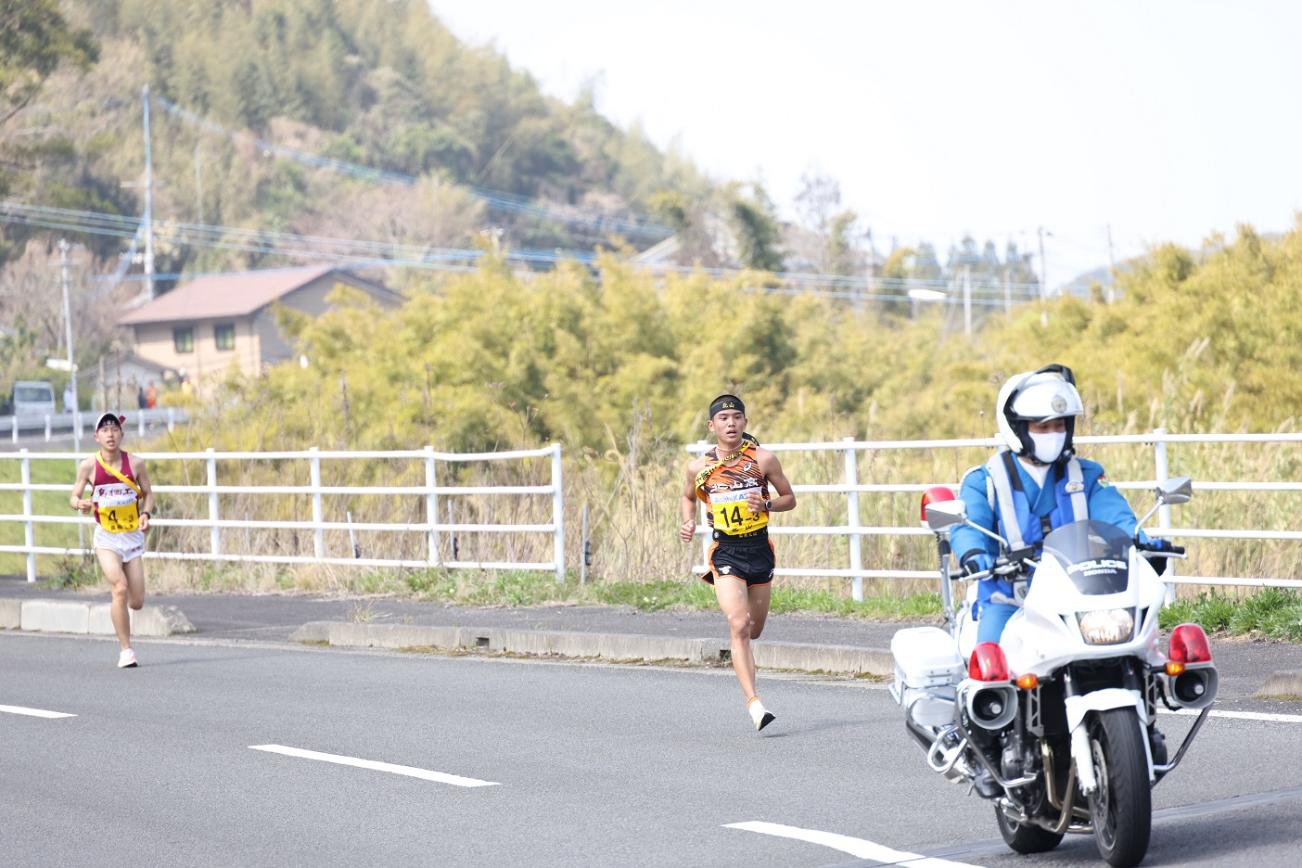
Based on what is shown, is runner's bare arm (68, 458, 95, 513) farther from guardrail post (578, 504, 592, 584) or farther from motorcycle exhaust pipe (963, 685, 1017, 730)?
motorcycle exhaust pipe (963, 685, 1017, 730)

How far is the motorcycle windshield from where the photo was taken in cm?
600

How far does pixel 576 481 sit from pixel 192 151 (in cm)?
11900

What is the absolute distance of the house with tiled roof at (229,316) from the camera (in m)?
91.0

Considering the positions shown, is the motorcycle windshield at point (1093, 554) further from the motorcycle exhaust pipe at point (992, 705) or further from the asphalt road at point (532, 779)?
the asphalt road at point (532, 779)

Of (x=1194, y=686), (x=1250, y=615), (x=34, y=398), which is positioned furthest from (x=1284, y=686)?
(x=34, y=398)

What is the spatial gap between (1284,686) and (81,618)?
456 inches

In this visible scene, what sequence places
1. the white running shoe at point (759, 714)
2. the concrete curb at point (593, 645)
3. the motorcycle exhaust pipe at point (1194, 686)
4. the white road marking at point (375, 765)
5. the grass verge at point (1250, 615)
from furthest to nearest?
the concrete curb at point (593, 645) → the grass verge at point (1250, 615) → the white running shoe at point (759, 714) → the white road marking at point (375, 765) → the motorcycle exhaust pipe at point (1194, 686)

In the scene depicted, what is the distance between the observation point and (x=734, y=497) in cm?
1038

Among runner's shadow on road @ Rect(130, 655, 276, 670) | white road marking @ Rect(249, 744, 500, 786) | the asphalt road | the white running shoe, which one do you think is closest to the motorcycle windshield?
the asphalt road

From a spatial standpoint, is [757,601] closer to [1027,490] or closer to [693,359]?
[1027,490]

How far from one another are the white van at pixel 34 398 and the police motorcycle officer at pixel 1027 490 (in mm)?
72959

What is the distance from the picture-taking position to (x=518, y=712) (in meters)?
11.2

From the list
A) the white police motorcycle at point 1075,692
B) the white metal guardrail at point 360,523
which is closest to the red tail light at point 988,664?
the white police motorcycle at point 1075,692

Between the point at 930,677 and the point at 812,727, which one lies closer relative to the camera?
the point at 930,677
